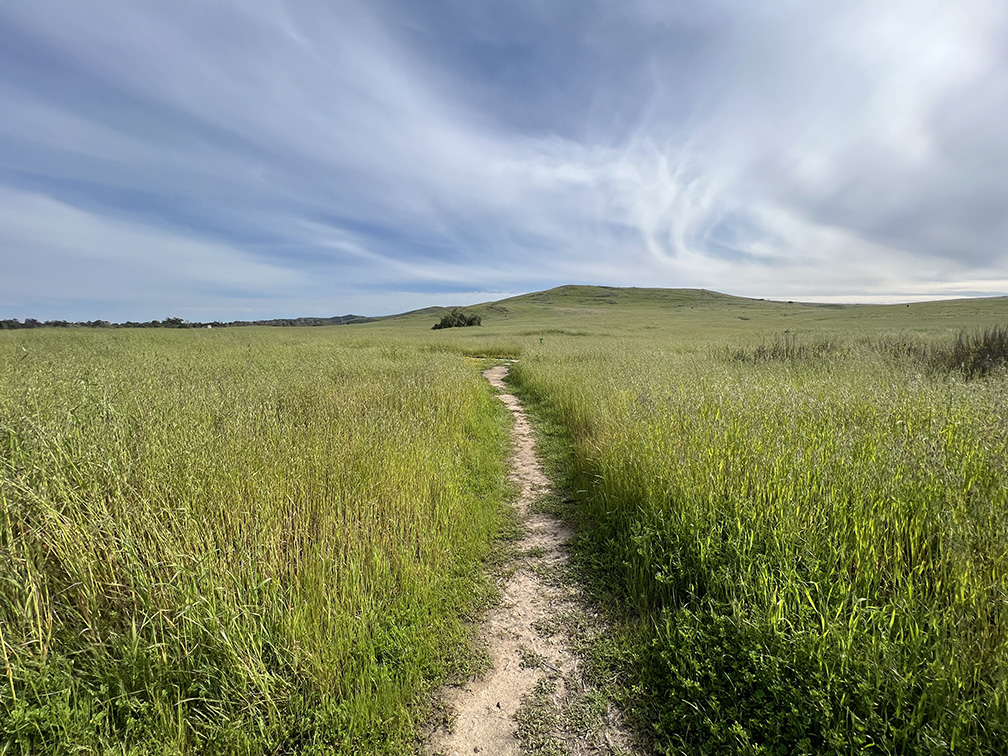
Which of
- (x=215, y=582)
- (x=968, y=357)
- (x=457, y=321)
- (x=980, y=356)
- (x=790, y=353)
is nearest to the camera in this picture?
(x=215, y=582)

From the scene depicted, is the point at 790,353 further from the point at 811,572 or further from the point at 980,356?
the point at 811,572

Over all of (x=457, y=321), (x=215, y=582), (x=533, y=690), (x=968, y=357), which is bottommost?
(x=533, y=690)

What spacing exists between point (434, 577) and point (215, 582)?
1.60 m

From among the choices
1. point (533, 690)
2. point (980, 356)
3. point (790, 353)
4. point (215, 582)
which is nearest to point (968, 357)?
point (980, 356)

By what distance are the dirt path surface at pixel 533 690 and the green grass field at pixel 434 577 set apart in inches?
7.7

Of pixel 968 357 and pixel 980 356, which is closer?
pixel 980 356

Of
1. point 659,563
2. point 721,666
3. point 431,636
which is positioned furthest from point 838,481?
point 431,636

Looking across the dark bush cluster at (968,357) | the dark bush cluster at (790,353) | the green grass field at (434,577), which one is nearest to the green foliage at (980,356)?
the dark bush cluster at (968,357)

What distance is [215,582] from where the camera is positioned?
2.29m

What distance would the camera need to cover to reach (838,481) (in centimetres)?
312

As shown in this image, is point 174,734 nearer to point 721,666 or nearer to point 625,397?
point 721,666

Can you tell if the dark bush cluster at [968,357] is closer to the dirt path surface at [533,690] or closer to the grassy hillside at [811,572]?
the grassy hillside at [811,572]

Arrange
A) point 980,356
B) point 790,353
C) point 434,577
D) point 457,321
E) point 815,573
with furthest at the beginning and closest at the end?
1. point 457,321
2. point 790,353
3. point 980,356
4. point 434,577
5. point 815,573

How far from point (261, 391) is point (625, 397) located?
611cm
